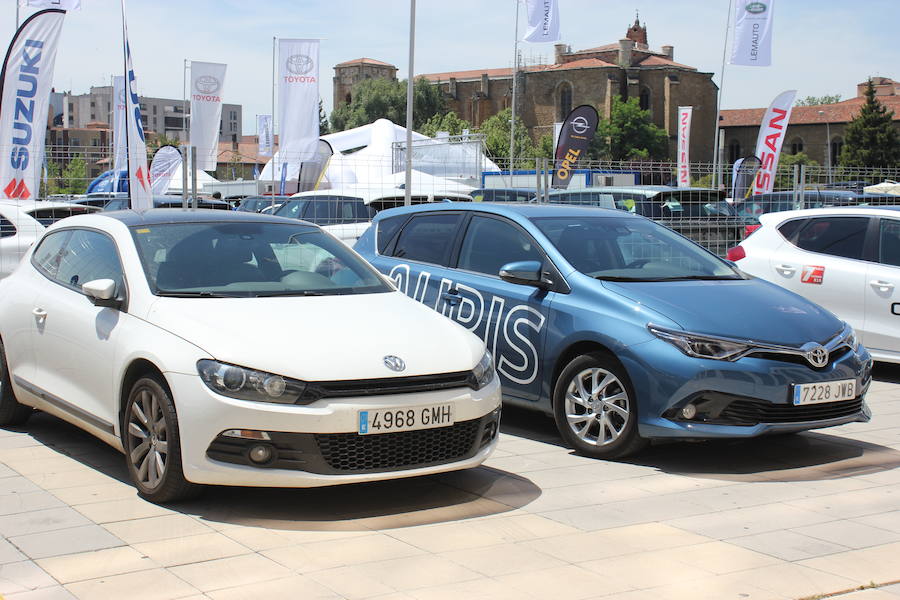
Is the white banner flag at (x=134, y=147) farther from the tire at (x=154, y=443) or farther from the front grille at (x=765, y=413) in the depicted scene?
the front grille at (x=765, y=413)

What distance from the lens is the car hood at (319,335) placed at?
480 centimetres

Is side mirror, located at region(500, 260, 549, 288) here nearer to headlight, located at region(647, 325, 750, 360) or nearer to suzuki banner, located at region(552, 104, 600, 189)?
headlight, located at region(647, 325, 750, 360)

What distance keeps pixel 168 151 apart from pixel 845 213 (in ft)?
75.1

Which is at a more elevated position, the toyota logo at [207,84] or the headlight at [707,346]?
the toyota logo at [207,84]

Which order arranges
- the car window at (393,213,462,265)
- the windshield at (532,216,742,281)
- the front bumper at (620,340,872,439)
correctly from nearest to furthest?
the front bumper at (620,340,872,439), the windshield at (532,216,742,281), the car window at (393,213,462,265)

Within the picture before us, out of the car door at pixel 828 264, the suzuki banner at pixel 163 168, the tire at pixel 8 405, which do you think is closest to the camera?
the tire at pixel 8 405

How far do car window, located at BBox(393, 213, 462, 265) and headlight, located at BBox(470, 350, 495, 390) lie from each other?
2371mm

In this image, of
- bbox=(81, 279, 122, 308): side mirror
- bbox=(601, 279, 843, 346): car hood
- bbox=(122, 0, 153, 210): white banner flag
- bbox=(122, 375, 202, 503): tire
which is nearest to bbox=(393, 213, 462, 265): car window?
bbox=(601, 279, 843, 346): car hood

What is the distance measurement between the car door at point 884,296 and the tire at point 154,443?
22.0ft

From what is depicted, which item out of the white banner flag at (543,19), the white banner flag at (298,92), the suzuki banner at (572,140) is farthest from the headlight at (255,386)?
the white banner flag at (543,19)

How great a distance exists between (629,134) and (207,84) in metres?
73.0

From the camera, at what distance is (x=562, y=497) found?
5484 millimetres

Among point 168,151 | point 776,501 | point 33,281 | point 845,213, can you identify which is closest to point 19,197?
point 33,281

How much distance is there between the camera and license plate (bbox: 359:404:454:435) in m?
4.79
